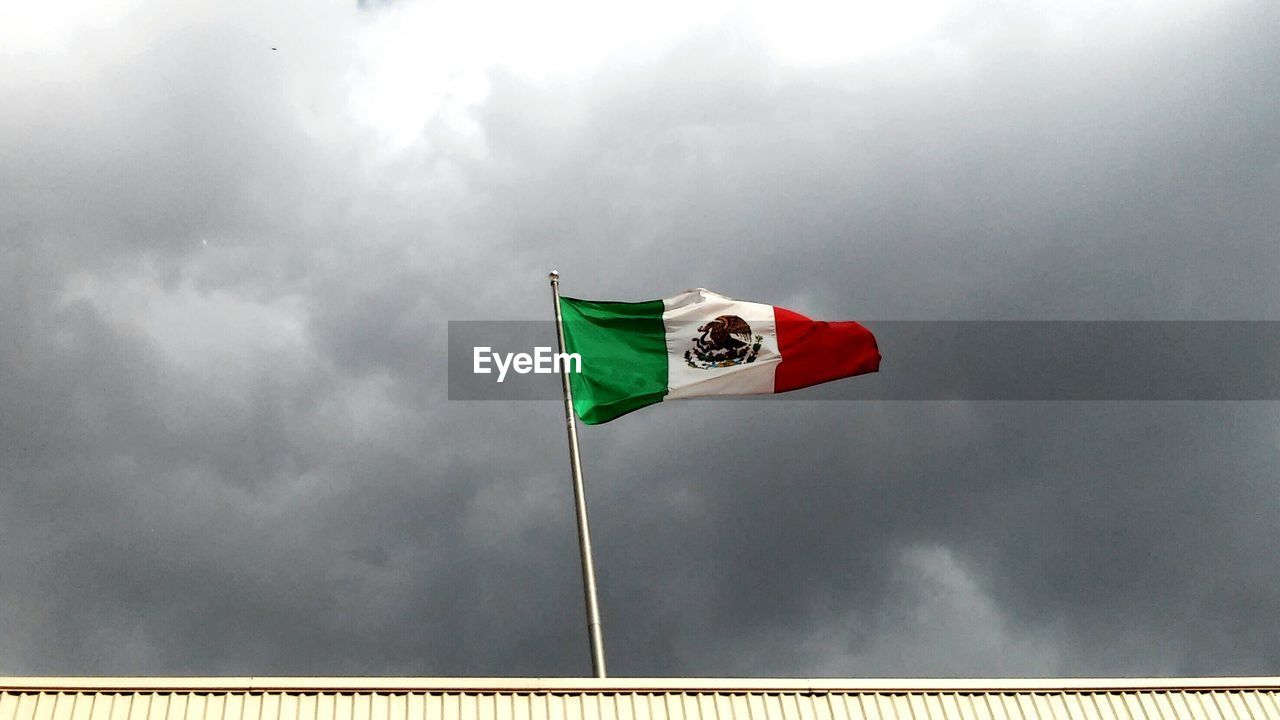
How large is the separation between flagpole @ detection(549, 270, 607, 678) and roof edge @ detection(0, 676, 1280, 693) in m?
0.75

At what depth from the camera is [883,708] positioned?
A: 1209 centimetres

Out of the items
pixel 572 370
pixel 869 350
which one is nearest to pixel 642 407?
pixel 572 370

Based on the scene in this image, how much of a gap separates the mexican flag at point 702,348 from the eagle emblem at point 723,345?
0.05ft

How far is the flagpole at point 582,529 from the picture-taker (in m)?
12.5

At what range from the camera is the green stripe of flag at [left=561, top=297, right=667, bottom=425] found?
15.7m

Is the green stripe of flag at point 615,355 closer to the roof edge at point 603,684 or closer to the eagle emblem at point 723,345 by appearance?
the eagle emblem at point 723,345

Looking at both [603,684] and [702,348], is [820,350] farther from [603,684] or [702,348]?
[603,684]

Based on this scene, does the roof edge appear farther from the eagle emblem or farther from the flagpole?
the eagle emblem

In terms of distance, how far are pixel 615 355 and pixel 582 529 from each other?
11.2ft

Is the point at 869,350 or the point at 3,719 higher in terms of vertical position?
the point at 869,350

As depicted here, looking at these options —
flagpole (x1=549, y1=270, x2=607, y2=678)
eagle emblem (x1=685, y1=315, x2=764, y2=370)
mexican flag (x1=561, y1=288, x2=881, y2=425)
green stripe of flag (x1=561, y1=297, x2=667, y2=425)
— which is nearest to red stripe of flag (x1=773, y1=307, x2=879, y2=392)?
mexican flag (x1=561, y1=288, x2=881, y2=425)

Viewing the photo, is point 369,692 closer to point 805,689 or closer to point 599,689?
point 599,689

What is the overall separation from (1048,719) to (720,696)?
156 inches

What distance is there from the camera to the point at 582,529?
13.9 meters
